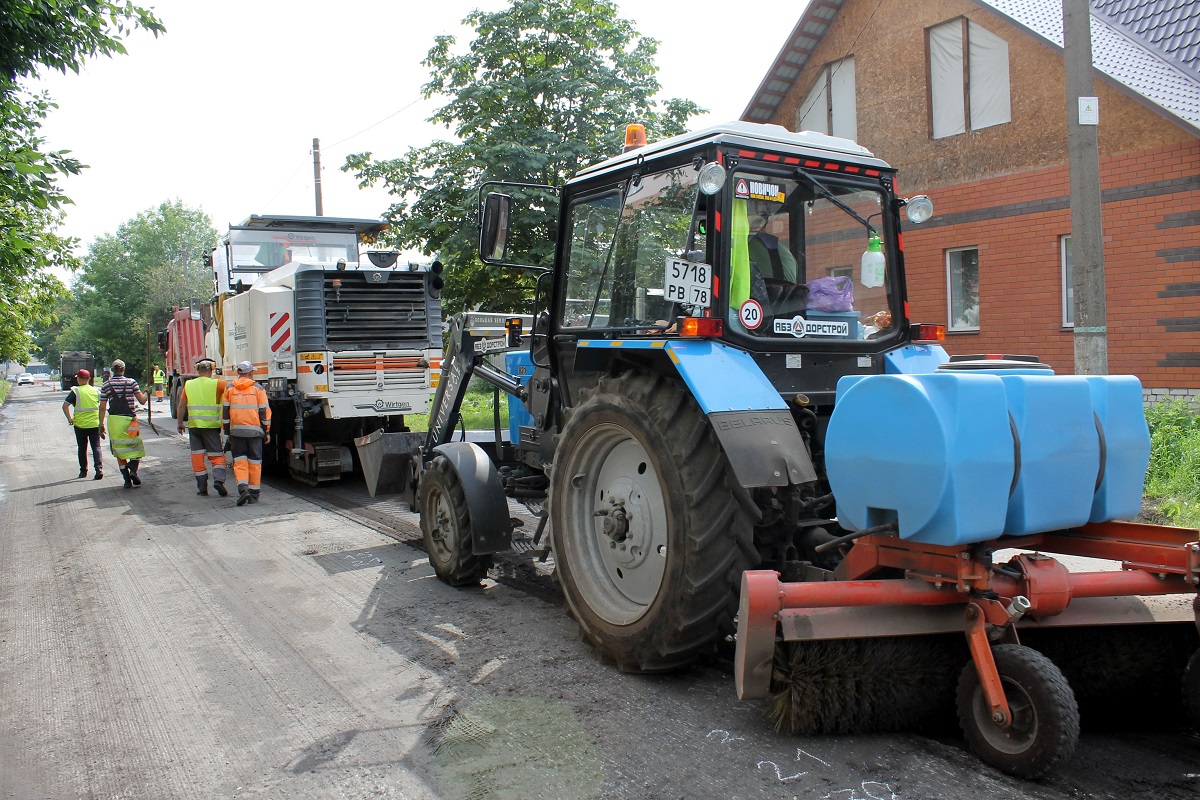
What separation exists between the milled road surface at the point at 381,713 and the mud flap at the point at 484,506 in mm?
374

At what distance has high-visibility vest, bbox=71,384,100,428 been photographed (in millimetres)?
13172

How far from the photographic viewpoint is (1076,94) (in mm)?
6816

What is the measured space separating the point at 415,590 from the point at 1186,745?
4320 mm

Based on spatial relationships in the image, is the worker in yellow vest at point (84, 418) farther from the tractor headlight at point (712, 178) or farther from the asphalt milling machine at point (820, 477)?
the tractor headlight at point (712, 178)

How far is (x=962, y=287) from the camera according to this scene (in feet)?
44.4

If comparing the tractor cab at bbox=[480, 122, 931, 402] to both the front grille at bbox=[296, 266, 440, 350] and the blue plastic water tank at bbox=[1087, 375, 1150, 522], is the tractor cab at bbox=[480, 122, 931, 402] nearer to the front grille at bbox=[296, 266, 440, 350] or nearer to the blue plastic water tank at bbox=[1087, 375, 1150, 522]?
the blue plastic water tank at bbox=[1087, 375, 1150, 522]

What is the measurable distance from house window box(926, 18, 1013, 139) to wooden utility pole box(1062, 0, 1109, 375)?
632 centimetres

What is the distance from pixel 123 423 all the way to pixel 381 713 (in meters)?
9.53

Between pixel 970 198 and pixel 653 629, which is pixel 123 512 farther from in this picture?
pixel 970 198

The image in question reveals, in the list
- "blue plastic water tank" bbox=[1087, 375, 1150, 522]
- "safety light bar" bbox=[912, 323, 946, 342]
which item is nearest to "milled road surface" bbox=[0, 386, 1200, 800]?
"blue plastic water tank" bbox=[1087, 375, 1150, 522]

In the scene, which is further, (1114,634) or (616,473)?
(616,473)

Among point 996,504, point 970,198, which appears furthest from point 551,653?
point 970,198

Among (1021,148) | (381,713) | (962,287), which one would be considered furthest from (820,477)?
(962,287)

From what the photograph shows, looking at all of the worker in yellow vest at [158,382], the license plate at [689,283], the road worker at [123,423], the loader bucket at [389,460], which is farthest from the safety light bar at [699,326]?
the worker in yellow vest at [158,382]
